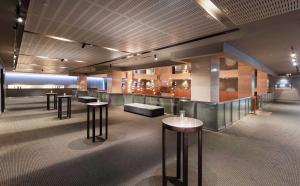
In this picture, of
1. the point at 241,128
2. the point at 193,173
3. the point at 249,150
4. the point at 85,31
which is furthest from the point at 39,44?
the point at 241,128

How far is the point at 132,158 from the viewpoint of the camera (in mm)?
3545

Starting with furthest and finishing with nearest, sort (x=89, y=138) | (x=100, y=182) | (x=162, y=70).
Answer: (x=162, y=70)
(x=89, y=138)
(x=100, y=182)

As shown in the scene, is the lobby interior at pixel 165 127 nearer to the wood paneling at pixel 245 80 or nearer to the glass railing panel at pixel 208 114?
the glass railing panel at pixel 208 114

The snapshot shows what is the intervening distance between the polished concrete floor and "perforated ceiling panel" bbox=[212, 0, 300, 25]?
3065 mm

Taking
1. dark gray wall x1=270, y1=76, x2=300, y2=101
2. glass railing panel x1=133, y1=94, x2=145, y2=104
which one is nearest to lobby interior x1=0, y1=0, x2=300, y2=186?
glass railing panel x1=133, y1=94, x2=145, y2=104

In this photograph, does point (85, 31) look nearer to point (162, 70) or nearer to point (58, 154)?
point (58, 154)

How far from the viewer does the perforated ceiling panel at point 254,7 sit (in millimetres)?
2566

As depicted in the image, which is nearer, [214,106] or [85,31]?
[85,31]

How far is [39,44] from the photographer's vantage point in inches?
234

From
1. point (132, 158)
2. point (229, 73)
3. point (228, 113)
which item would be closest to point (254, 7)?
point (132, 158)

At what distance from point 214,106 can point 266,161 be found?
253 cm

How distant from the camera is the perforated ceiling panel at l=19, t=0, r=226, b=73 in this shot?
3.00 m

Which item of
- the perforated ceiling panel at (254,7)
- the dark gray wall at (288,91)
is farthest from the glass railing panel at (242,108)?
the dark gray wall at (288,91)

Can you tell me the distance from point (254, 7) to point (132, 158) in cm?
393
